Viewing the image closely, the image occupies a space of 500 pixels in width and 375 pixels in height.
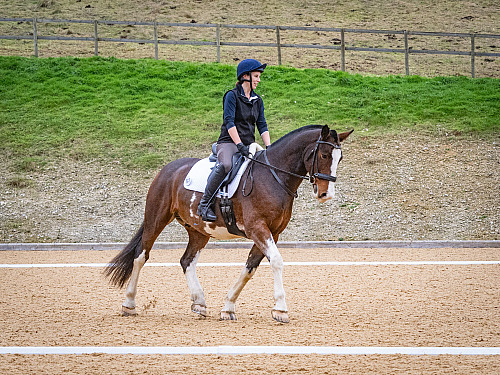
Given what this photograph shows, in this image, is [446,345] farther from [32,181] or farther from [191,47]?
[191,47]

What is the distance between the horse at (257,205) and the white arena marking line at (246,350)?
116 centimetres

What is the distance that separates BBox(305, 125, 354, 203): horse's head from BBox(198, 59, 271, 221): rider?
0.84 meters

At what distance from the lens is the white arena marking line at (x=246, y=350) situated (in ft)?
17.4

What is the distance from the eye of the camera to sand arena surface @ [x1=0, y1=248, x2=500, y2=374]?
5000 mm

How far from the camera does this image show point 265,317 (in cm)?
704

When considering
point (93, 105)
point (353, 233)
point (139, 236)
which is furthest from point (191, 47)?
point (139, 236)

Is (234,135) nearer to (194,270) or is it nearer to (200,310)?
(194,270)

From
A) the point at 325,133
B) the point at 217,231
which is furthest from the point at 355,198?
the point at 325,133

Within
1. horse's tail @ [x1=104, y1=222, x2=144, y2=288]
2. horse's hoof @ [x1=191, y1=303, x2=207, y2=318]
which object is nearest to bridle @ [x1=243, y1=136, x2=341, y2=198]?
horse's hoof @ [x1=191, y1=303, x2=207, y2=318]

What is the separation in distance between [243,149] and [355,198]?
29.1 ft

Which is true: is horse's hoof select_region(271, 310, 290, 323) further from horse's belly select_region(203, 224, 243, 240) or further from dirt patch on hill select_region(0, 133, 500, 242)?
dirt patch on hill select_region(0, 133, 500, 242)

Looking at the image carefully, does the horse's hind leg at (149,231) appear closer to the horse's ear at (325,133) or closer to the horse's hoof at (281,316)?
the horse's hoof at (281,316)

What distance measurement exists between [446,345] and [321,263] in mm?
5573

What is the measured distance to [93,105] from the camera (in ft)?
66.5
